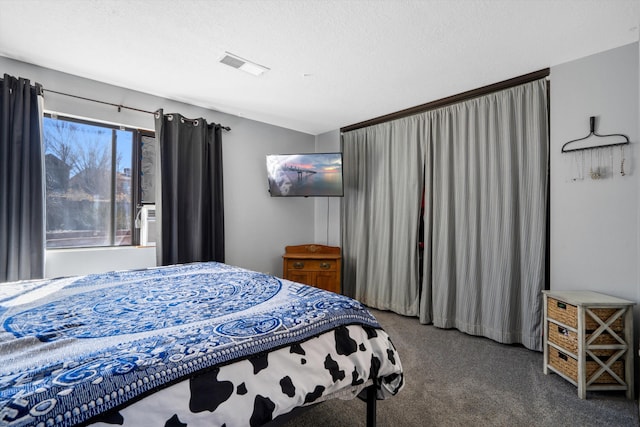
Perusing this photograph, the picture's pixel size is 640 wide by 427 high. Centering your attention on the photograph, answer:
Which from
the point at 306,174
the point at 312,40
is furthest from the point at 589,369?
the point at 306,174

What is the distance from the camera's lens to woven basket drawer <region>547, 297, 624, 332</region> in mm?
1917

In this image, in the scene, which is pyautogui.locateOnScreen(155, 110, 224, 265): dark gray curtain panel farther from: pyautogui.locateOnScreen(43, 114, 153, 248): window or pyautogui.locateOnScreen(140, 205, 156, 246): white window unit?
pyautogui.locateOnScreen(43, 114, 153, 248): window

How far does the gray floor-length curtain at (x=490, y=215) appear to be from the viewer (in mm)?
2512

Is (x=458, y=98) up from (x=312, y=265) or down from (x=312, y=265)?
up

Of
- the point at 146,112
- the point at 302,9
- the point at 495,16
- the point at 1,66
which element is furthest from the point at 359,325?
the point at 1,66

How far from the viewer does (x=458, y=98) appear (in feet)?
9.89

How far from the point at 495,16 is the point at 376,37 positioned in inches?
28.3

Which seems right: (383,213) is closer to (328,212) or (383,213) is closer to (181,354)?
(328,212)

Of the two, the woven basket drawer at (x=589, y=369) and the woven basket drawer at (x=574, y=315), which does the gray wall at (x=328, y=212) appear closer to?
the woven basket drawer at (x=574, y=315)

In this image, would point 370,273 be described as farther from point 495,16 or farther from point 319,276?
point 495,16

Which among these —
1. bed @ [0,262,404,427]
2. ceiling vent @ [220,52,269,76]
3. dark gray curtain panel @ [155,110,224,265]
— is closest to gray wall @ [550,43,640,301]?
bed @ [0,262,404,427]

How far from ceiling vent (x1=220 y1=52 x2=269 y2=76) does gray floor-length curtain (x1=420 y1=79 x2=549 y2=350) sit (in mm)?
1874

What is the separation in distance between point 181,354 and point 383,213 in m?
3.05

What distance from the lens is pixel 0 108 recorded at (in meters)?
2.25
